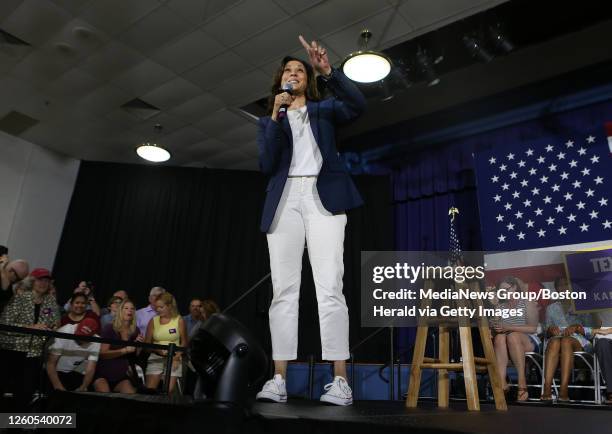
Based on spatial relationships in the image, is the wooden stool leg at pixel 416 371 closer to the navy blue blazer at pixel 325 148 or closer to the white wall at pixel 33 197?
the navy blue blazer at pixel 325 148

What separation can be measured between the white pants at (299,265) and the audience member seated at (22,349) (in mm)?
2011

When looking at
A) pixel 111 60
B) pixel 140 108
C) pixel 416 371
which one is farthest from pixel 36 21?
pixel 416 371

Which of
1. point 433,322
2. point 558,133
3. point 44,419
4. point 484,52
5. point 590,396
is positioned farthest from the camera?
point 558,133

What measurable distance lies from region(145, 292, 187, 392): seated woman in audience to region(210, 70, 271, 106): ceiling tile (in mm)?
2420

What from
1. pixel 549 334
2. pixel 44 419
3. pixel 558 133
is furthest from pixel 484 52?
pixel 44 419

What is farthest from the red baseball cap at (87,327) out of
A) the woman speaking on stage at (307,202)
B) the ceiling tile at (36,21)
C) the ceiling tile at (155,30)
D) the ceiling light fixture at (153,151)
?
the ceiling light fixture at (153,151)

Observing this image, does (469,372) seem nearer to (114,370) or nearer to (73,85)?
(114,370)

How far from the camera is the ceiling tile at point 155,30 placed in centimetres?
414

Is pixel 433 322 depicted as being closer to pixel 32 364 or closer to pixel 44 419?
pixel 44 419

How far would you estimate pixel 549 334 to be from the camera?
3.54m

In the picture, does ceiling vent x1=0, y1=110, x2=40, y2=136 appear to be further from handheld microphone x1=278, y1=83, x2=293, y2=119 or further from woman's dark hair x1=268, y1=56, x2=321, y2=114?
handheld microphone x1=278, y1=83, x2=293, y2=119

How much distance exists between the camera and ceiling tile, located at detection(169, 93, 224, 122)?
530 cm

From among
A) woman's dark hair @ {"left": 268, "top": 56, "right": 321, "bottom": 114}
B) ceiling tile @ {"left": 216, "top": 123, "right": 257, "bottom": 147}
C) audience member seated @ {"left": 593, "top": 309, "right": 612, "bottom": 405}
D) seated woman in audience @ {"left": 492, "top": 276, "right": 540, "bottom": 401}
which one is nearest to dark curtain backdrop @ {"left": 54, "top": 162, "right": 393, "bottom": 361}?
ceiling tile @ {"left": 216, "top": 123, "right": 257, "bottom": 147}

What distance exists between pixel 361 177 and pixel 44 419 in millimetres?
5354
